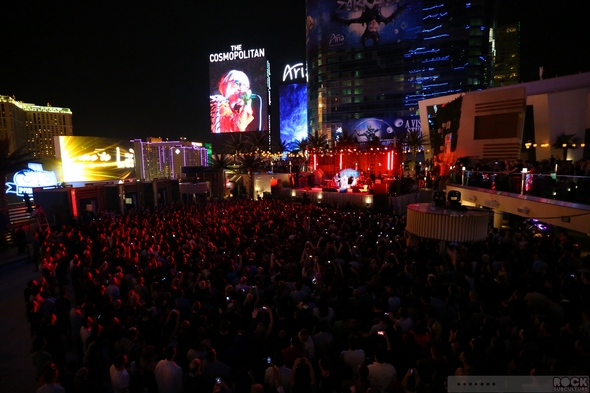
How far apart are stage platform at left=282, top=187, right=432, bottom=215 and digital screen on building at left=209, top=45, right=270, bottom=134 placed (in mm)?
51097

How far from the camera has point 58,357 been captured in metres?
5.37

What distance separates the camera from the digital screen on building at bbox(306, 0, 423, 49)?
69.8 meters

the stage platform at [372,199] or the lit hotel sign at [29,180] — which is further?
the stage platform at [372,199]

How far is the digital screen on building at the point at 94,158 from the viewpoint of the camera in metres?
25.9

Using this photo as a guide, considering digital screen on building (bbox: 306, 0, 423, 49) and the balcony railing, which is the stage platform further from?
digital screen on building (bbox: 306, 0, 423, 49)

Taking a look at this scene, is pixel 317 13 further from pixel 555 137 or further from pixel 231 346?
pixel 231 346

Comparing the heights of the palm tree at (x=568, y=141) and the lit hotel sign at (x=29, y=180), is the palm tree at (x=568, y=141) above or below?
above

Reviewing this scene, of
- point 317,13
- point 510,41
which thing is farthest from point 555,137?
point 510,41

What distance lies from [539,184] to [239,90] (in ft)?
245

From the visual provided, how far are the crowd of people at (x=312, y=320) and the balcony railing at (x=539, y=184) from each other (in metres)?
1.46

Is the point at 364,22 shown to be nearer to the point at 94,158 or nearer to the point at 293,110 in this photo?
the point at 293,110

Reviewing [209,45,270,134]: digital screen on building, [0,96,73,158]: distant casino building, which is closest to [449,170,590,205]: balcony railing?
[209,45,270,134]: digital screen on building

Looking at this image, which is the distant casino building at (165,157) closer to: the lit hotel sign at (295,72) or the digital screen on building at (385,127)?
the lit hotel sign at (295,72)

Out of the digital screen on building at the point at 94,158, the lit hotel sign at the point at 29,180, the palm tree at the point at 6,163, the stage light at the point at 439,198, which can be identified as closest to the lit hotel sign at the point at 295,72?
the digital screen on building at the point at 94,158
